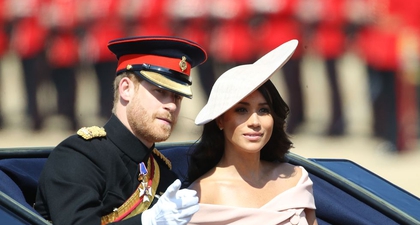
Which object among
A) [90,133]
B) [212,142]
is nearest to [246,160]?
[212,142]

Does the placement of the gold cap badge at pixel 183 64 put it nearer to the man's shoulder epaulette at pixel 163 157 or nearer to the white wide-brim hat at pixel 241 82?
the white wide-brim hat at pixel 241 82

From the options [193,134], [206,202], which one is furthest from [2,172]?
[193,134]

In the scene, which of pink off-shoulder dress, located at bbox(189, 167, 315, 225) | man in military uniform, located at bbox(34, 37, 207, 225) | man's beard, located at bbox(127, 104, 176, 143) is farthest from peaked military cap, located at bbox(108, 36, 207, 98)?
pink off-shoulder dress, located at bbox(189, 167, 315, 225)

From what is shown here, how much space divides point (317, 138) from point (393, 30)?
1089 mm

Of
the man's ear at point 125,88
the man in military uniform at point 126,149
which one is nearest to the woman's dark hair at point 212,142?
the man in military uniform at point 126,149

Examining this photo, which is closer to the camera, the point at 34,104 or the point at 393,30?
the point at 393,30

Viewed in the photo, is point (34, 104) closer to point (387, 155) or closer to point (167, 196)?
point (387, 155)

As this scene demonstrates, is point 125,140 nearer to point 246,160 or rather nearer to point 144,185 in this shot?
point 144,185

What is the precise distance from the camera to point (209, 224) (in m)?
3.08

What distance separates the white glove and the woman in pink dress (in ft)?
1.06

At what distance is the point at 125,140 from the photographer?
10.4 ft

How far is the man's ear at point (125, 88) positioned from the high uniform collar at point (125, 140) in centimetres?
9

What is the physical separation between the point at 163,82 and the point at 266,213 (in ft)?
1.68

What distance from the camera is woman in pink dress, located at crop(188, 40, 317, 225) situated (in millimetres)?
3082
